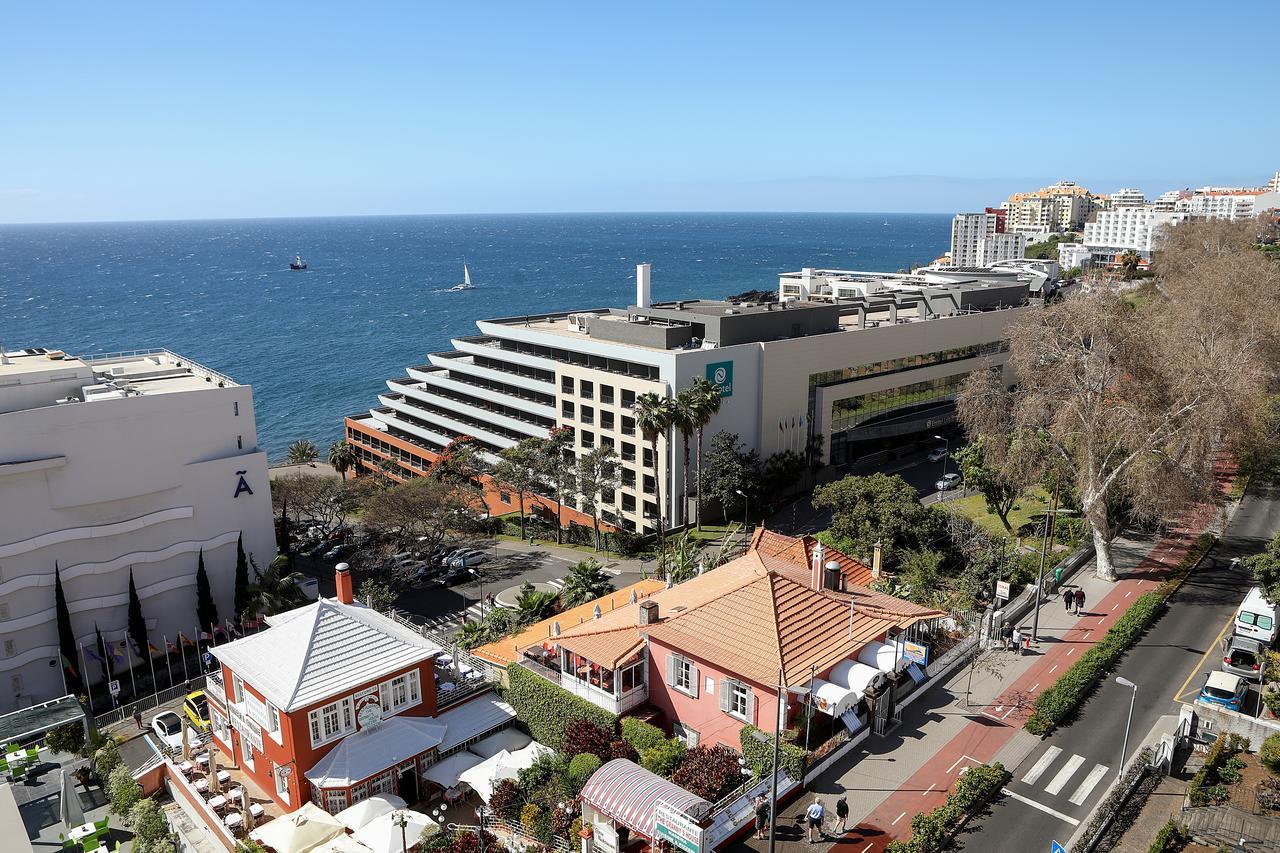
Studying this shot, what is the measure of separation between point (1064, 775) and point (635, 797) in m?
15.9

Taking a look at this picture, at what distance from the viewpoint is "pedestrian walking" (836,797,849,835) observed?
1094 inches

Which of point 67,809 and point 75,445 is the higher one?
point 75,445

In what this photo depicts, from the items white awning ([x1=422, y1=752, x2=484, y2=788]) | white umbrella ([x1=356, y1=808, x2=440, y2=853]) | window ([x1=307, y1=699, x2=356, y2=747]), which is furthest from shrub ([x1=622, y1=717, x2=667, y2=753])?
window ([x1=307, y1=699, x2=356, y2=747])

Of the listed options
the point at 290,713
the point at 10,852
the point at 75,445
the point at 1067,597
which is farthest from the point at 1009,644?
the point at 75,445

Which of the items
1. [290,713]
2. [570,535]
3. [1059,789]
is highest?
[290,713]

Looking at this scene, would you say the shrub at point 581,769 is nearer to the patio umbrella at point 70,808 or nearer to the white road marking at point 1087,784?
the white road marking at point 1087,784

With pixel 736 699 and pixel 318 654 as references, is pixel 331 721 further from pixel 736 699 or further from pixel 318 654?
pixel 736 699

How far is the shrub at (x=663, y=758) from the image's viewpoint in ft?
101

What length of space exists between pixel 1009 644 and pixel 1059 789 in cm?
1117

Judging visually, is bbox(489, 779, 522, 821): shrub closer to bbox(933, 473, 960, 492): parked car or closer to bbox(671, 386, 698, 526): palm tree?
bbox(671, 386, 698, 526): palm tree

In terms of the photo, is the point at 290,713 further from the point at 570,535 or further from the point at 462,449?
the point at 462,449

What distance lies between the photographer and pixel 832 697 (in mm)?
31297

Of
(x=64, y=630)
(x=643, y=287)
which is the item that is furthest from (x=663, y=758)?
(x=643, y=287)

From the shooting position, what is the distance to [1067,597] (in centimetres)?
4444
